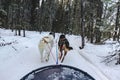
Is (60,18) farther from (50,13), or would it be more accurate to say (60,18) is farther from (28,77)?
(28,77)

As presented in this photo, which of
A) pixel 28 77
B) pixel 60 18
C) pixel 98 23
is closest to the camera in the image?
pixel 28 77

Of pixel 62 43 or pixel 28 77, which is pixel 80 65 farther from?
pixel 28 77

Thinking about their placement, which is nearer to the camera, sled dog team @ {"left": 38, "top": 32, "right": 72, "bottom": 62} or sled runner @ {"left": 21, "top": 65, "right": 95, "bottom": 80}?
sled runner @ {"left": 21, "top": 65, "right": 95, "bottom": 80}

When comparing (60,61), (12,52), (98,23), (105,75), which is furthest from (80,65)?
(98,23)

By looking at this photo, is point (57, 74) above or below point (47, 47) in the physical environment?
above

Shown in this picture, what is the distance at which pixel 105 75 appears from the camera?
50.2ft

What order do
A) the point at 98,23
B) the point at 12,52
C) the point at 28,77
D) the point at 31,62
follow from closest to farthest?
the point at 28,77
the point at 31,62
the point at 12,52
the point at 98,23

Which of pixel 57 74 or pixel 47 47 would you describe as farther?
pixel 47 47

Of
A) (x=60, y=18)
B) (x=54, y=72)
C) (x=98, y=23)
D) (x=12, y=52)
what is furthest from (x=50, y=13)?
(x=54, y=72)

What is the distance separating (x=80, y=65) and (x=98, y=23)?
607 inches

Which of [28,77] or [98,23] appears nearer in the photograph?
[28,77]

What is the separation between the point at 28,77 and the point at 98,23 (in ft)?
83.0

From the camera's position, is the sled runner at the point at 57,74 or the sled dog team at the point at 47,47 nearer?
the sled runner at the point at 57,74

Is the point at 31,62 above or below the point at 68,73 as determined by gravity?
below
